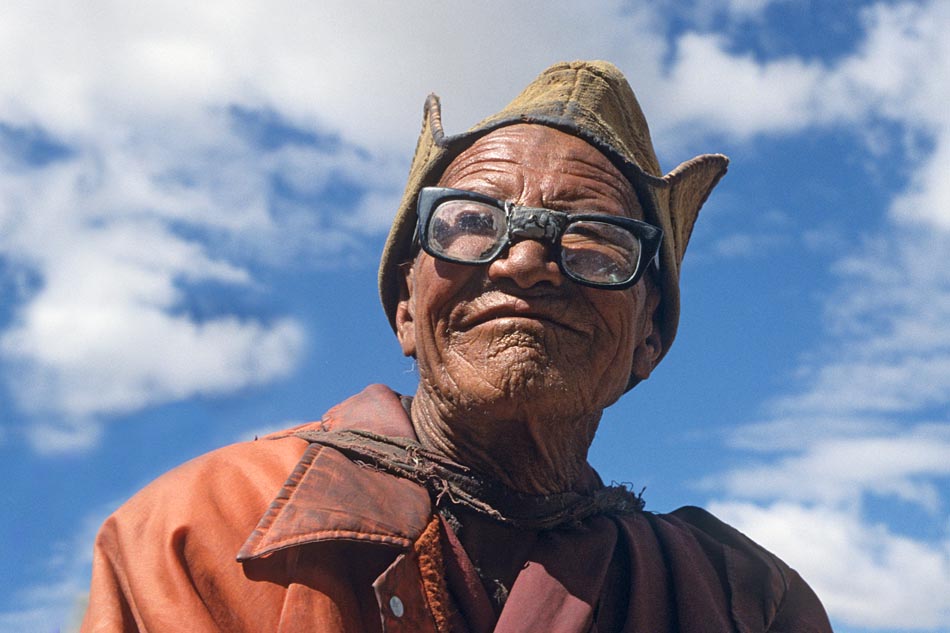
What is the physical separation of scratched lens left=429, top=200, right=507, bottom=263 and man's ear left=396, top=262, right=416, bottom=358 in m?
0.45

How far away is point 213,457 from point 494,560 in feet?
3.13

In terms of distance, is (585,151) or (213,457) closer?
(213,457)

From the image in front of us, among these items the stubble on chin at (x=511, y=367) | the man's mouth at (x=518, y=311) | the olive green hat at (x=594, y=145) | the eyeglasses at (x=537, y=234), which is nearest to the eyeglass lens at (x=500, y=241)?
the eyeglasses at (x=537, y=234)

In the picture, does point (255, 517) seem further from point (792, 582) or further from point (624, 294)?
point (792, 582)

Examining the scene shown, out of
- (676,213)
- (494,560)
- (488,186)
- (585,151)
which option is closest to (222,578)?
(494,560)

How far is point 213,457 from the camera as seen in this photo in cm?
354

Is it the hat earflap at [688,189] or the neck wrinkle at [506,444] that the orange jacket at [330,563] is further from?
the hat earflap at [688,189]

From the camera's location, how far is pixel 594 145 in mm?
4016

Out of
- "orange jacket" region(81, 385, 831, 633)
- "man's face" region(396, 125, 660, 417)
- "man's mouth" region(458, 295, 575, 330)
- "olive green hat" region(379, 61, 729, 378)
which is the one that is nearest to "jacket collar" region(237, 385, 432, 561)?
"orange jacket" region(81, 385, 831, 633)

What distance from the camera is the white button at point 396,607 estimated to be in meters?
3.12

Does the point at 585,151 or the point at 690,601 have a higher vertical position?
the point at 585,151

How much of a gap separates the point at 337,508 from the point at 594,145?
1626 mm

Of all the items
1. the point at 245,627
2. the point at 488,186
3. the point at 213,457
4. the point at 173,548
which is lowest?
the point at 245,627

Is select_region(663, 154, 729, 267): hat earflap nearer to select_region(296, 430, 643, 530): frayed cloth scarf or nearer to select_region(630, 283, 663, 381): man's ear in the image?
select_region(630, 283, 663, 381): man's ear
